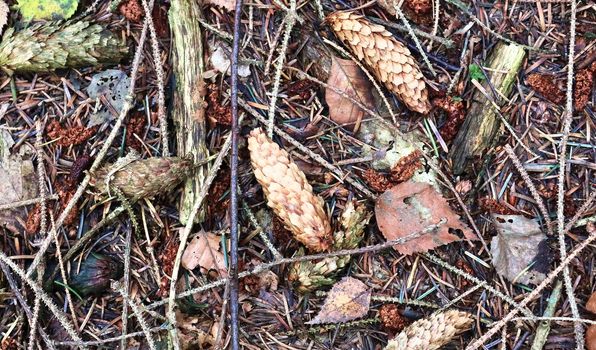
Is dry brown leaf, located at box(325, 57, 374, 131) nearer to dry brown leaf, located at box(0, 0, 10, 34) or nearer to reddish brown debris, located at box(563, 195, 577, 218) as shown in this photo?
reddish brown debris, located at box(563, 195, 577, 218)

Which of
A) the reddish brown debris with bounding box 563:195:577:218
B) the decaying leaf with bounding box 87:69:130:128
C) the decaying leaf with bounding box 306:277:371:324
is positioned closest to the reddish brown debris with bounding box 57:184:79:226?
the decaying leaf with bounding box 87:69:130:128

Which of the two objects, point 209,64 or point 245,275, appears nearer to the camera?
point 245,275

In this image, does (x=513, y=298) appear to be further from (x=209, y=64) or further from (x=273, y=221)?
(x=209, y=64)

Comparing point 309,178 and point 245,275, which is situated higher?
point 309,178

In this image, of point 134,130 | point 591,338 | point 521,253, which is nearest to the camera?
point 591,338

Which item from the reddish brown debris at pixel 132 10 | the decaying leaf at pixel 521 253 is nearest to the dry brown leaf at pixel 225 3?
the reddish brown debris at pixel 132 10

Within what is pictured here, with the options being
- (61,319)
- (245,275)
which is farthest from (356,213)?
(61,319)

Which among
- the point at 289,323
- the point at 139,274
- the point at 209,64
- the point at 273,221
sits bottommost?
the point at 289,323

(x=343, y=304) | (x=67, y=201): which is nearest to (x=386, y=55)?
(x=343, y=304)

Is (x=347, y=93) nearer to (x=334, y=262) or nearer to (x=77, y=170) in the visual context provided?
(x=334, y=262)
